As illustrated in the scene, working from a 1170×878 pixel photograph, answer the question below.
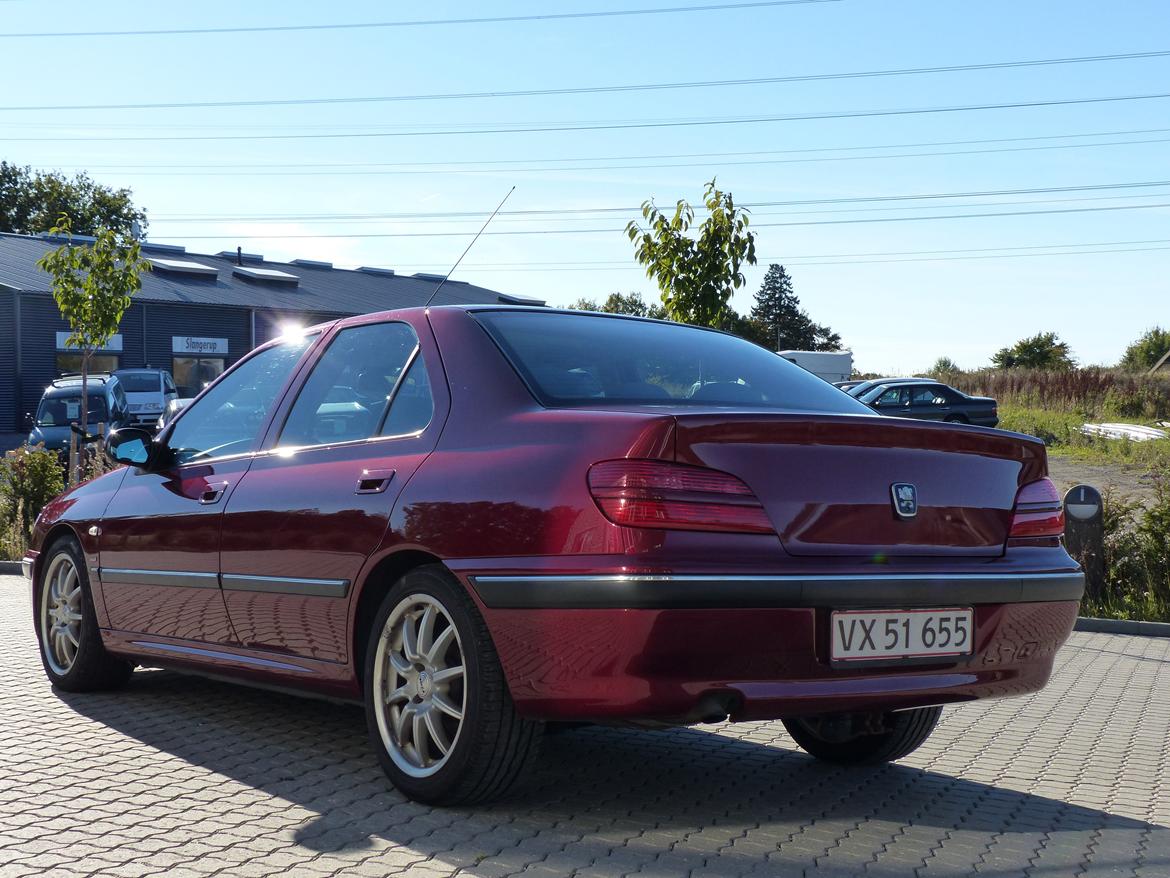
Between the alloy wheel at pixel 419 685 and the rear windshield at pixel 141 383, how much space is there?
29.0m

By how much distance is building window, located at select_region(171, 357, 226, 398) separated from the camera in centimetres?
4806

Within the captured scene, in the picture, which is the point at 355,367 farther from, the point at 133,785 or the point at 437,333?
the point at 133,785

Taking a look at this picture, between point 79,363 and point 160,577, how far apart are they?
1680 inches

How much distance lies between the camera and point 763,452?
3.93 m

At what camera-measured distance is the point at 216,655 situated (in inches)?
215

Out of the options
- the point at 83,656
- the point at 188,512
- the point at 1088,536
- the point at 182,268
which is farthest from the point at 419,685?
the point at 182,268

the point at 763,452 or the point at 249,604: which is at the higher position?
the point at 763,452

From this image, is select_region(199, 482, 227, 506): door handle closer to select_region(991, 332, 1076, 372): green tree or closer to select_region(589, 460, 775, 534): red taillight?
select_region(589, 460, 775, 534): red taillight

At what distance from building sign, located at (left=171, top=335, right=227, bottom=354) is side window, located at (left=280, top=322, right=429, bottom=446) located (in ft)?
146

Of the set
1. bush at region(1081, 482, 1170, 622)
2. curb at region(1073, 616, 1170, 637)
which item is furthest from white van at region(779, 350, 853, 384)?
curb at region(1073, 616, 1170, 637)

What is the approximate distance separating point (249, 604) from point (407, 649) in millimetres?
1030

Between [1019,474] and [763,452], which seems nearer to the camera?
[763,452]

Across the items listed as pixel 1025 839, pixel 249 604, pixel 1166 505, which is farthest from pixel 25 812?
pixel 1166 505

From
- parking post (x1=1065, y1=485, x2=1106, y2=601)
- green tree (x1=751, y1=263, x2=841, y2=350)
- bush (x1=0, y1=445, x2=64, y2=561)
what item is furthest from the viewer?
green tree (x1=751, y1=263, x2=841, y2=350)
